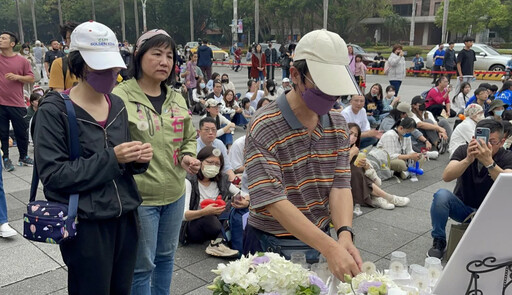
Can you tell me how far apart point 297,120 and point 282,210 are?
39cm

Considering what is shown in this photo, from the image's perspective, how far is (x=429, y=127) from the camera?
26.4 feet

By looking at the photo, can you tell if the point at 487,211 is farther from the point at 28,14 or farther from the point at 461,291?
the point at 28,14

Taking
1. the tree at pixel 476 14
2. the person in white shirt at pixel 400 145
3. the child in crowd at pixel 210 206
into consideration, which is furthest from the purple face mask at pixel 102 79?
the tree at pixel 476 14

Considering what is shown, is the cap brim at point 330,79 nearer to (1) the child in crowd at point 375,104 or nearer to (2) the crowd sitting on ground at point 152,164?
(2) the crowd sitting on ground at point 152,164

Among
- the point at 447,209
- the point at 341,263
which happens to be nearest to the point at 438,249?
the point at 447,209

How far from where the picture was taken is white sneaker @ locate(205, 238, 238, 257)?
13.6ft

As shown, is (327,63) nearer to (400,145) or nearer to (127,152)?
(127,152)

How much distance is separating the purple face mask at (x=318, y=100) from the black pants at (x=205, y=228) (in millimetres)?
2707

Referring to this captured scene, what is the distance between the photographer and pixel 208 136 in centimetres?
544

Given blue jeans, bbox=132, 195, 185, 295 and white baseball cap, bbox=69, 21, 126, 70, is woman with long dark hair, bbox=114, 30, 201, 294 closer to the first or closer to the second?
blue jeans, bbox=132, 195, 185, 295

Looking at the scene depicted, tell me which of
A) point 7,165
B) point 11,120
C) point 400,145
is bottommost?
point 7,165

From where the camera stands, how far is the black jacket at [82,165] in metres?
1.89

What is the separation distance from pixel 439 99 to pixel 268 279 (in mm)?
9665

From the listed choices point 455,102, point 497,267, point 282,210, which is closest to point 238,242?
point 282,210
